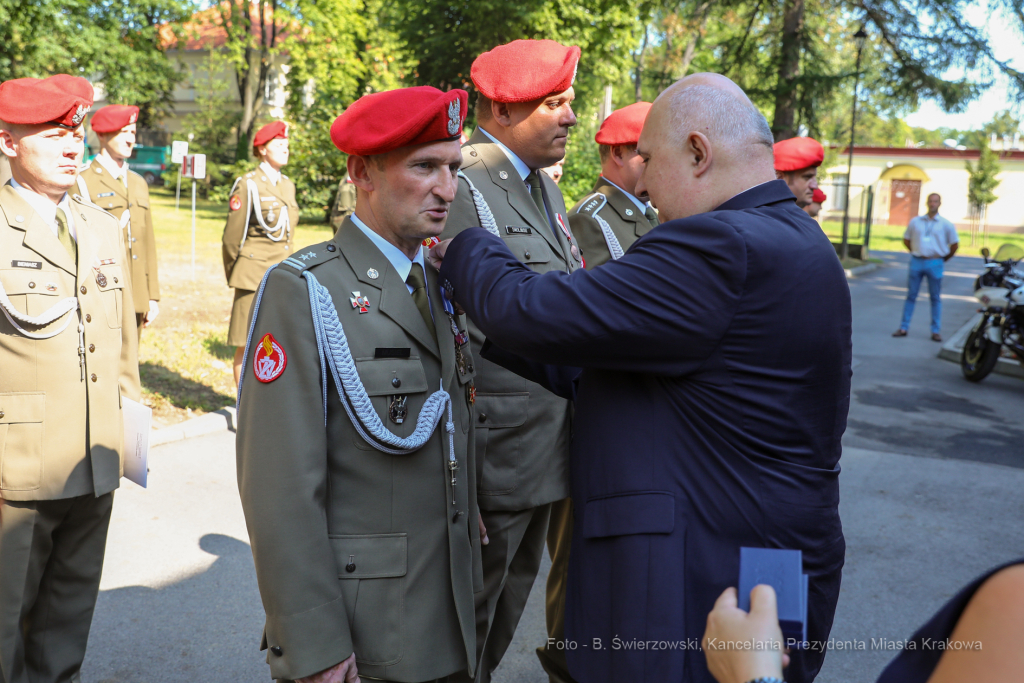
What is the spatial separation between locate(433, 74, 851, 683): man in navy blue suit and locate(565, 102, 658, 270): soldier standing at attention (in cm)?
185

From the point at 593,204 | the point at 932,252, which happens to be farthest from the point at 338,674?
the point at 932,252

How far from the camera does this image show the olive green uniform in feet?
19.9

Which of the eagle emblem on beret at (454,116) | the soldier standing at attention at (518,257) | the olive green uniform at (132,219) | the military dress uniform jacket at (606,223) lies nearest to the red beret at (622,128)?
the military dress uniform jacket at (606,223)

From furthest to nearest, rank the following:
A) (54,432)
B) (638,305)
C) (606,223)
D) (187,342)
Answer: (187,342), (606,223), (54,432), (638,305)

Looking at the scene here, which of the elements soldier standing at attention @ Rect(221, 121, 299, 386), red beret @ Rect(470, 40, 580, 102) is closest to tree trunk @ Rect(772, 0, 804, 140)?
soldier standing at attention @ Rect(221, 121, 299, 386)

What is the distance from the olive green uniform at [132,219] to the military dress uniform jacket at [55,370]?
304cm

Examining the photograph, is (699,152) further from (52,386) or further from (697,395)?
(52,386)

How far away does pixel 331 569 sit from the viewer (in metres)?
1.90

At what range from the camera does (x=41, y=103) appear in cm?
289

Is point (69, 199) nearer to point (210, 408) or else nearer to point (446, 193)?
point (446, 193)

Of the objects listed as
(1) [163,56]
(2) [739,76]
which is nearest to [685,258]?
(2) [739,76]

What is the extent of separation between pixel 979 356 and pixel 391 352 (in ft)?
32.4

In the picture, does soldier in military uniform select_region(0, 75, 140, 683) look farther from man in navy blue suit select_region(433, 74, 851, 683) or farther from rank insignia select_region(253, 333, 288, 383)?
man in navy blue suit select_region(433, 74, 851, 683)

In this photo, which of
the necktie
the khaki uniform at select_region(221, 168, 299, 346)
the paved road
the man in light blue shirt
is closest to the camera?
the necktie
